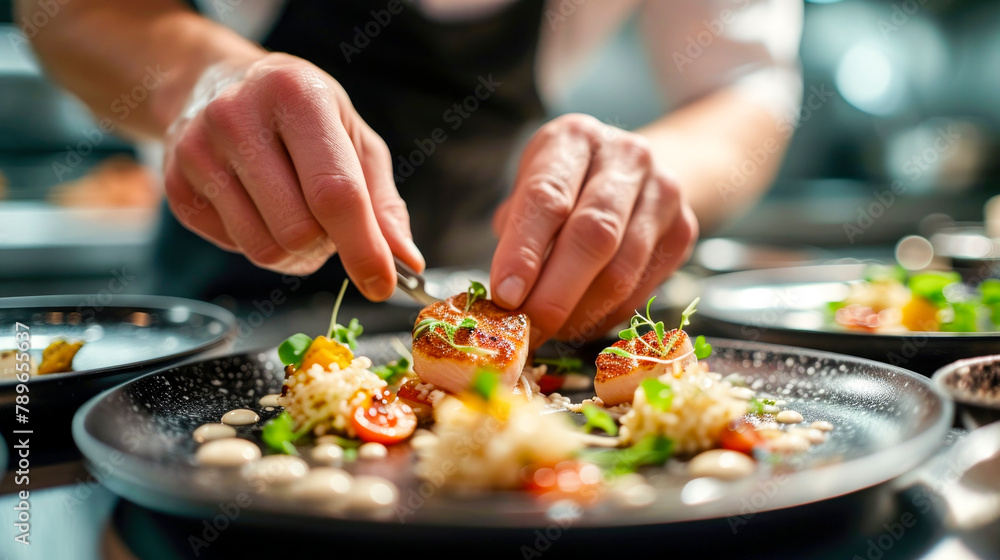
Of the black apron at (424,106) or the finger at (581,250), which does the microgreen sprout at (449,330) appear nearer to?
the finger at (581,250)

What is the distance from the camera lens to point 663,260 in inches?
72.6

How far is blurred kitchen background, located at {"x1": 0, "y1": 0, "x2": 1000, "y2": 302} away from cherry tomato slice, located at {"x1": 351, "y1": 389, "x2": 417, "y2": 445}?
450 cm

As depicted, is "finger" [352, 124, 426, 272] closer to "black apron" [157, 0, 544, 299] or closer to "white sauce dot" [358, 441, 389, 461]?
"white sauce dot" [358, 441, 389, 461]

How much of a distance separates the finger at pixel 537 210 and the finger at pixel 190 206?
2.07 ft

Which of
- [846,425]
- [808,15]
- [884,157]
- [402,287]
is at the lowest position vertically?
[884,157]

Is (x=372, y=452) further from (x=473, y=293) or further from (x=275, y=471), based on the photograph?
(x=473, y=293)

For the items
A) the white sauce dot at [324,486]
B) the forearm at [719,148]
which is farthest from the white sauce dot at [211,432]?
the forearm at [719,148]

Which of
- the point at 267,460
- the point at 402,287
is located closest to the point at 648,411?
the point at 267,460

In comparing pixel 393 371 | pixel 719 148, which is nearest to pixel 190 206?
pixel 393 371

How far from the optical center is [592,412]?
1072 mm

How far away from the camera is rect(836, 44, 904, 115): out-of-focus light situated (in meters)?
7.22

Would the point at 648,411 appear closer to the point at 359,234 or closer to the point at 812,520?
the point at 812,520

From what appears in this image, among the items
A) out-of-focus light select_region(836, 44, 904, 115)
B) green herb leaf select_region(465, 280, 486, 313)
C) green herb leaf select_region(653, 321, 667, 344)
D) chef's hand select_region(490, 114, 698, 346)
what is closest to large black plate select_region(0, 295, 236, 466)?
green herb leaf select_region(465, 280, 486, 313)

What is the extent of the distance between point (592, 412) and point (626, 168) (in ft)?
2.62
